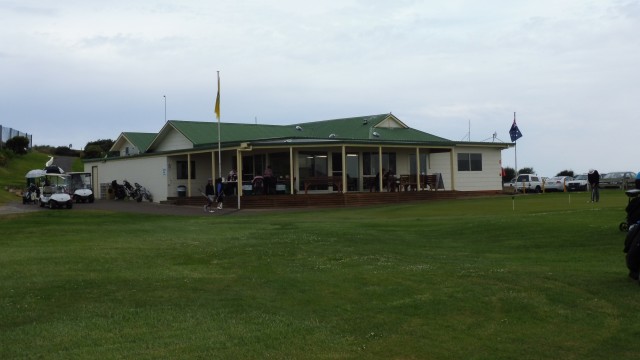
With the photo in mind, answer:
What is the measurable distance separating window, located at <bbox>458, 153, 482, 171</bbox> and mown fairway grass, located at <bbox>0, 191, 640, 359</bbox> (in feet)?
99.6

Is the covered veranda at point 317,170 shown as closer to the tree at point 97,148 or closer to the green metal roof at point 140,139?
the green metal roof at point 140,139

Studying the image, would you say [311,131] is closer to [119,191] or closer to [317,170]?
[317,170]

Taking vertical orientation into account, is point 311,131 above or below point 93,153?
below

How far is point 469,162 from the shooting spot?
48.3 meters

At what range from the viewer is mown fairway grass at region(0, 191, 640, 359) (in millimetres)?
7738

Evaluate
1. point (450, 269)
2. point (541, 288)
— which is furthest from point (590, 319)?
point (450, 269)

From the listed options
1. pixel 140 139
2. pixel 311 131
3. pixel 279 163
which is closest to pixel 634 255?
pixel 279 163

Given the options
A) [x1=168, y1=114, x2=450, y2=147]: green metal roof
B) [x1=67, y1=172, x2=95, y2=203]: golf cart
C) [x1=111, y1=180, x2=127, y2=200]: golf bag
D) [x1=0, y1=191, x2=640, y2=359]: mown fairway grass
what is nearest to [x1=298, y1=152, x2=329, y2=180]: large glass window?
[x1=168, y1=114, x2=450, y2=147]: green metal roof

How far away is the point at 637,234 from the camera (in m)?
10.6

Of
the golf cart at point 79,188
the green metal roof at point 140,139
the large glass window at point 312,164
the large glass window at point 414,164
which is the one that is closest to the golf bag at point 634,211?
the large glass window at point 312,164

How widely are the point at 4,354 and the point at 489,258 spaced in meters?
9.44

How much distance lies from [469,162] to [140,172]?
21.5 m

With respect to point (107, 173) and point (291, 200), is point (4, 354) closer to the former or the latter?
point (291, 200)

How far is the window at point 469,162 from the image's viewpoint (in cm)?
4800
